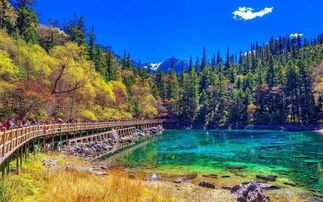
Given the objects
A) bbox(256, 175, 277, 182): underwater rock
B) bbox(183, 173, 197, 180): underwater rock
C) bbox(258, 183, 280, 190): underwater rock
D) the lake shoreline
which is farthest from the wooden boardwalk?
the lake shoreline

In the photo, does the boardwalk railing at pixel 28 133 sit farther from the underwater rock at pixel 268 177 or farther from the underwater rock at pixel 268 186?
the underwater rock at pixel 268 177

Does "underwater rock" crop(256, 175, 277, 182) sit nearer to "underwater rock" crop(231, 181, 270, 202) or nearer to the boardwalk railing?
"underwater rock" crop(231, 181, 270, 202)

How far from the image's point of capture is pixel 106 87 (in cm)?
5359

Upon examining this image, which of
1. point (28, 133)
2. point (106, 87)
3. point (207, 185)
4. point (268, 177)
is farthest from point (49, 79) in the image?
point (268, 177)

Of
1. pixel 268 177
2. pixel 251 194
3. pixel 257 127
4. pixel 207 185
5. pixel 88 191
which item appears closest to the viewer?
pixel 88 191

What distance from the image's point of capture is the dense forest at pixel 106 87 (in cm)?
3152

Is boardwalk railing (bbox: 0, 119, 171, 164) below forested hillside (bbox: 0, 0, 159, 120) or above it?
below

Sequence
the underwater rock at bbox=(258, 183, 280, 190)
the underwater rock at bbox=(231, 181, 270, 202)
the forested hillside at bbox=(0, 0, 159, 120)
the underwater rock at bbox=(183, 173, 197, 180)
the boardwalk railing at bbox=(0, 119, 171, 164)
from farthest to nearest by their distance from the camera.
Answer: the forested hillside at bbox=(0, 0, 159, 120) → the underwater rock at bbox=(183, 173, 197, 180) → the underwater rock at bbox=(258, 183, 280, 190) → the underwater rock at bbox=(231, 181, 270, 202) → the boardwalk railing at bbox=(0, 119, 171, 164)

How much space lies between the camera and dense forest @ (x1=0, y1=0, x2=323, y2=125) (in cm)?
3152

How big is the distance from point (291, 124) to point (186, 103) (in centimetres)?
3535

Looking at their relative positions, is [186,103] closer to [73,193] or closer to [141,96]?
[141,96]

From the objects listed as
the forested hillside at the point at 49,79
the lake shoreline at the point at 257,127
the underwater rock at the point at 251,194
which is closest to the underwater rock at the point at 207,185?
the underwater rock at the point at 251,194

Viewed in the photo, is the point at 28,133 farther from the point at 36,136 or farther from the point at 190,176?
the point at 190,176

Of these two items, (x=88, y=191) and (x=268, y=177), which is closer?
(x=88, y=191)
